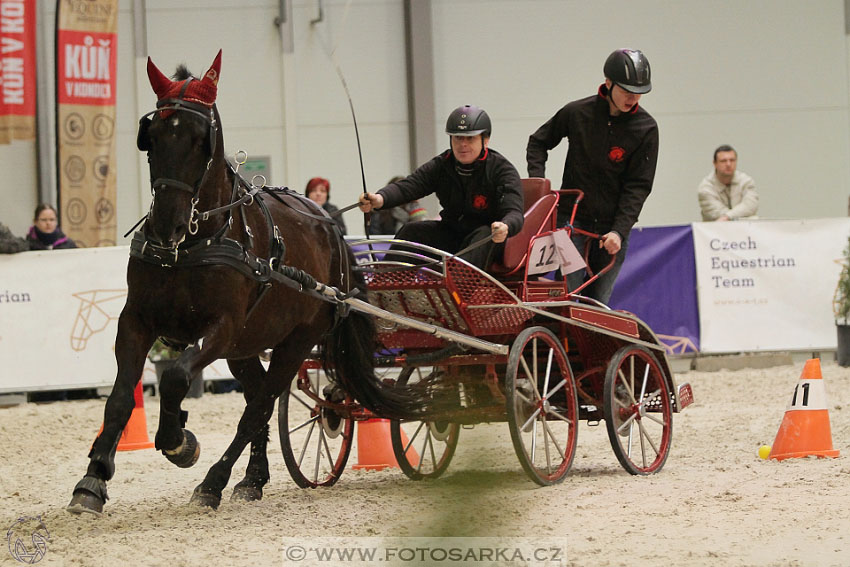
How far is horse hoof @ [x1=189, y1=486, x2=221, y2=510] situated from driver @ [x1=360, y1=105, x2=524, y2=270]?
154 cm

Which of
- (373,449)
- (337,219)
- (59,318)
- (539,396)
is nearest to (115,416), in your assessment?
(539,396)

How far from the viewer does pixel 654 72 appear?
15.3 m

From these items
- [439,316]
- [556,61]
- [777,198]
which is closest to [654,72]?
[556,61]

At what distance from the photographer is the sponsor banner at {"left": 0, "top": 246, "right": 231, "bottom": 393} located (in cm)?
968

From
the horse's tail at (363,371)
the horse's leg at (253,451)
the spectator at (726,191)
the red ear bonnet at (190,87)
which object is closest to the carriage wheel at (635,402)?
the horse's tail at (363,371)

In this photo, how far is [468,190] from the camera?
5551mm

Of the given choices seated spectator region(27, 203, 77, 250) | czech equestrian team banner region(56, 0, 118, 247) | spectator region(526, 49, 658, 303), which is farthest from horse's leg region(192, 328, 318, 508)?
czech equestrian team banner region(56, 0, 118, 247)

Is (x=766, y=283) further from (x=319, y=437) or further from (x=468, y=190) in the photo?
(x=319, y=437)

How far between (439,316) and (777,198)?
37.2 feet

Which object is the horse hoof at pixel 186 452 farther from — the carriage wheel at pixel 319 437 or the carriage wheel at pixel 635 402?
the carriage wheel at pixel 635 402

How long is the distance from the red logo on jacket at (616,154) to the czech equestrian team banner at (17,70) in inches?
338

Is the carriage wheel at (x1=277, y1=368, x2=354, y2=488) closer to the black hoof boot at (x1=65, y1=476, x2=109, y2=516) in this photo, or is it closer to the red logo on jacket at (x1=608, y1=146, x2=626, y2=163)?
the black hoof boot at (x1=65, y1=476, x2=109, y2=516)

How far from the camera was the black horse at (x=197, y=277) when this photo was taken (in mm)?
4078

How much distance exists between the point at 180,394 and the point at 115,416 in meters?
0.25
